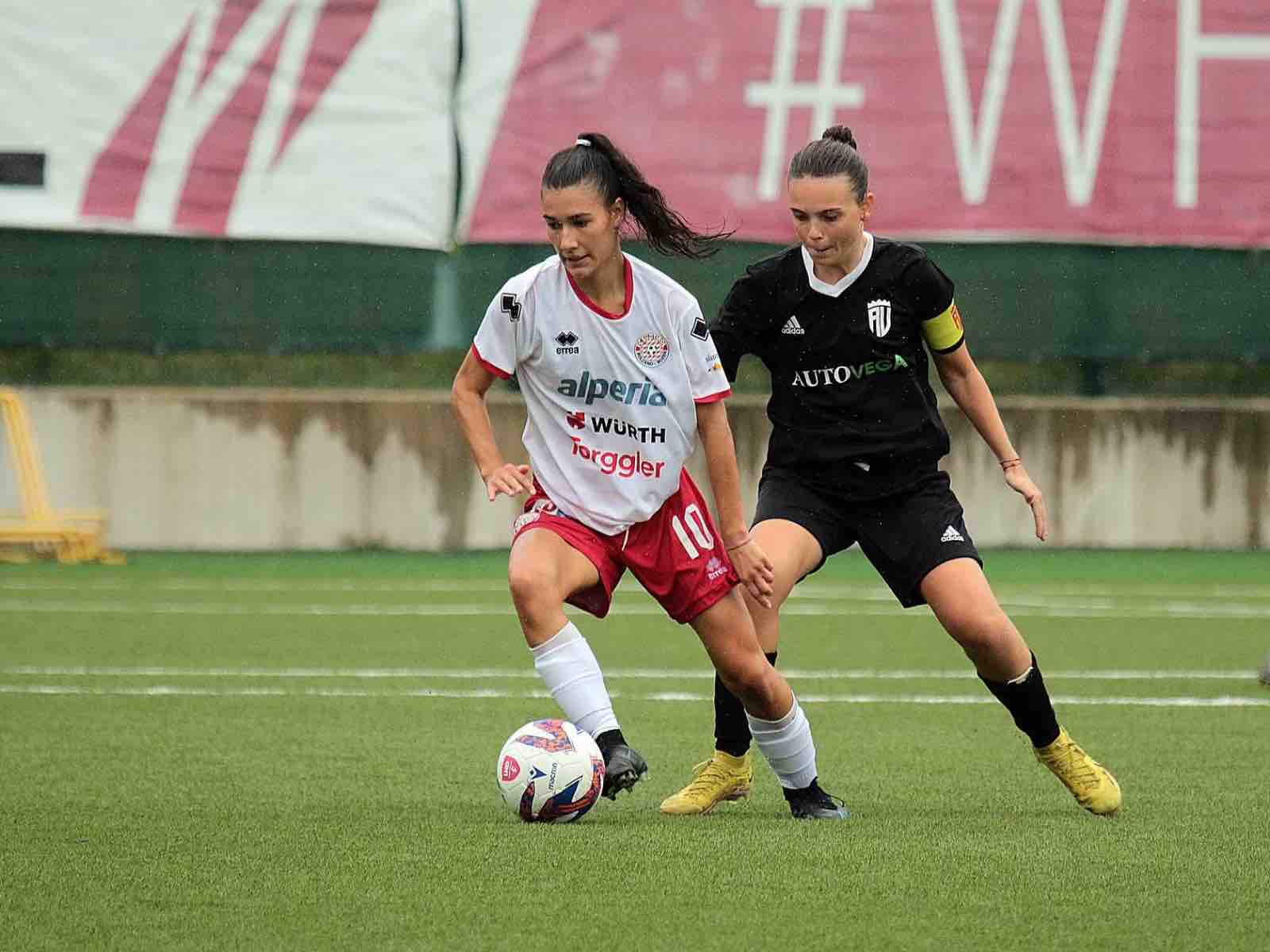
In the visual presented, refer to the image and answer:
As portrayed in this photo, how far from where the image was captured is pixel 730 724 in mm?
5844

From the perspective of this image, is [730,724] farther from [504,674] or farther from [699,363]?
[504,674]

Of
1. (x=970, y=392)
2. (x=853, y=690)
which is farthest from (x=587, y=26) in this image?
(x=970, y=392)

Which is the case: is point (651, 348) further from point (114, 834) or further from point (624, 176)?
point (114, 834)

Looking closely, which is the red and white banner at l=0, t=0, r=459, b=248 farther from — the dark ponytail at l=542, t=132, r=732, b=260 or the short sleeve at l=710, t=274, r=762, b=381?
the dark ponytail at l=542, t=132, r=732, b=260

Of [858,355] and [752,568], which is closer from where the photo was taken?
[752,568]

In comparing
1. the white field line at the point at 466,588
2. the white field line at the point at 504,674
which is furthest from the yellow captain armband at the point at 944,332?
the white field line at the point at 466,588

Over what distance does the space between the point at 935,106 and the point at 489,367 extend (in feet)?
31.4

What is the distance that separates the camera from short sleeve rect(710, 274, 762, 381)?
5.88m

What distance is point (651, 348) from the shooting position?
5.48m

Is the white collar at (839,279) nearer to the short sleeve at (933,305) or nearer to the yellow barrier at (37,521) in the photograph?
the short sleeve at (933,305)

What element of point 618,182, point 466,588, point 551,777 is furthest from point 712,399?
point 466,588

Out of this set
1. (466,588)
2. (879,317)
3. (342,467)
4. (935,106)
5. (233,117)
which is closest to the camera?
(879,317)

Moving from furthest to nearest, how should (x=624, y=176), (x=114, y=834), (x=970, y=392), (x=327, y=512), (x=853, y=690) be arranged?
(x=327, y=512), (x=853, y=690), (x=970, y=392), (x=624, y=176), (x=114, y=834)

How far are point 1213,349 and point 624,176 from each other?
395 inches
